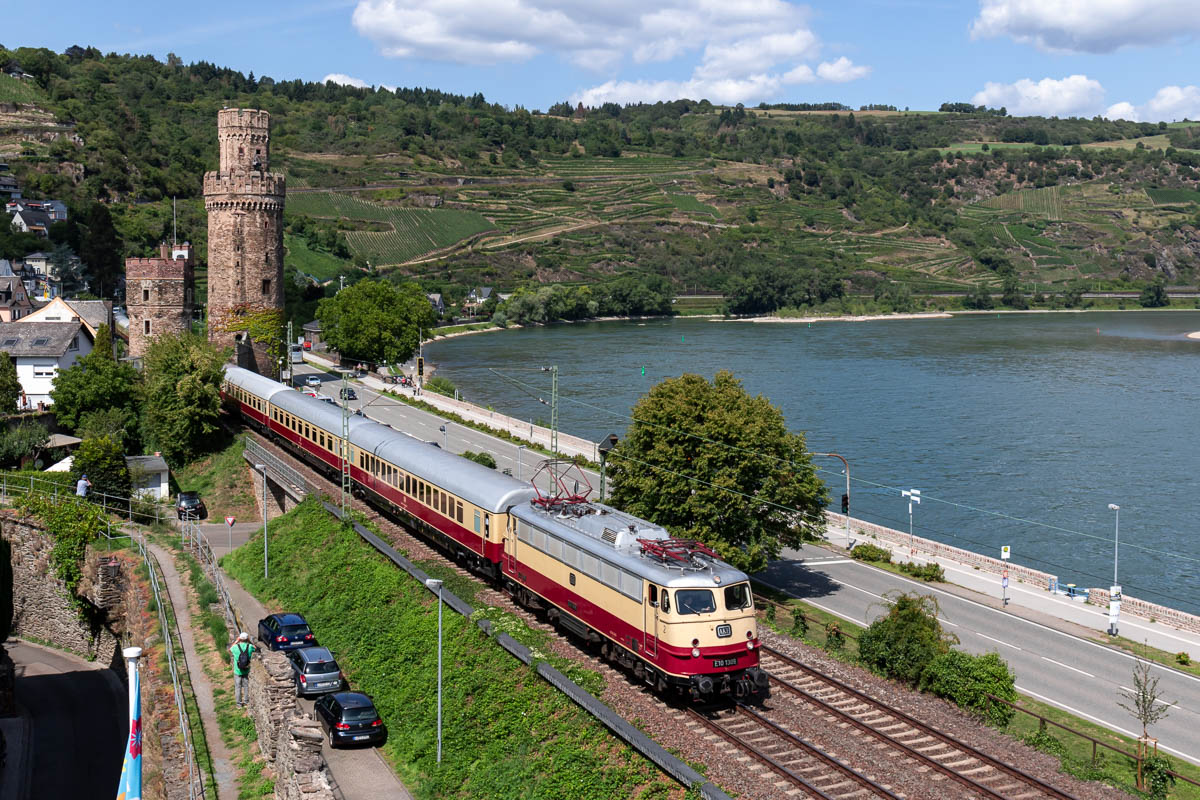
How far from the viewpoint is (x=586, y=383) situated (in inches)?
4264

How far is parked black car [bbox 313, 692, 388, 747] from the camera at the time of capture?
25.0 metres

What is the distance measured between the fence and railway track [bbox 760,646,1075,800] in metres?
12.4

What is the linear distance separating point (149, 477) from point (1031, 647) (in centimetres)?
3963

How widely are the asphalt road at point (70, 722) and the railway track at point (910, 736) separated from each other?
19320 millimetres

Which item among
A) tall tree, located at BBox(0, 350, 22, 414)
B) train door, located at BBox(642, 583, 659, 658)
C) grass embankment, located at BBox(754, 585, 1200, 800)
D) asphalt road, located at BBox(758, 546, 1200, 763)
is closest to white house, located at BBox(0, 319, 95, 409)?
tall tree, located at BBox(0, 350, 22, 414)

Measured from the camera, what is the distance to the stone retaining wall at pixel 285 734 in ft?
65.5

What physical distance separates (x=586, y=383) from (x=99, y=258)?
55400 mm

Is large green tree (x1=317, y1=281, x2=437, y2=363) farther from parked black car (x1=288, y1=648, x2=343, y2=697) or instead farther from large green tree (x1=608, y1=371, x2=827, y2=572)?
parked black car (x1=288, y1=648, x2=343, y2=697)

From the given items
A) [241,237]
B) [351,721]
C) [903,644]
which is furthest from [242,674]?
[241,237]

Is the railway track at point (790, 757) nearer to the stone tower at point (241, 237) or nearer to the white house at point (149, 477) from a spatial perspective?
the white house at point (149, 477)

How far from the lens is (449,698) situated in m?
25.9

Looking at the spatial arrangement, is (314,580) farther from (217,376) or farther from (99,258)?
(99,258)

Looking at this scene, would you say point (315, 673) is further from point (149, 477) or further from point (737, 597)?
point (149, 477)

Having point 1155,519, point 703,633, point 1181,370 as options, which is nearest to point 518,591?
point 703,633
